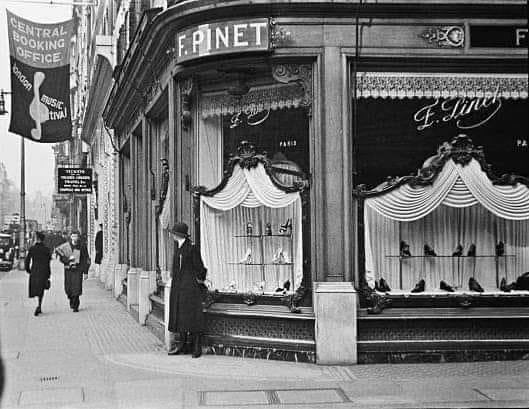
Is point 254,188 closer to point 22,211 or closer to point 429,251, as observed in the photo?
point 429,251

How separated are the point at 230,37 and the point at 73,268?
376 inches

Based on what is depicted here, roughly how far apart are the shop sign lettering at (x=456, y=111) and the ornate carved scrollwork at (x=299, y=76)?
4.66ft

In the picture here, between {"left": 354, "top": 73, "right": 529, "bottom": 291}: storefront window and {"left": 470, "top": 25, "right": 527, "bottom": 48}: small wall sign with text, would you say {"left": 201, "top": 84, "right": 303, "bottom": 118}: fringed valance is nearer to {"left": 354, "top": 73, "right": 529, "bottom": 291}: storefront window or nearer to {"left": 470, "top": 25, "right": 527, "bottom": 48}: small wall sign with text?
{"left": 354, "top": 73, "right": 529, "bottom": 291}: storefront window

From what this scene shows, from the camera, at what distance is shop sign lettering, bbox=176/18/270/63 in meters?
9.98

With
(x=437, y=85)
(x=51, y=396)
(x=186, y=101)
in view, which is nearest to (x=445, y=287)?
(x=437, y=85)

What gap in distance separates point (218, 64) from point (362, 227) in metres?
2.84

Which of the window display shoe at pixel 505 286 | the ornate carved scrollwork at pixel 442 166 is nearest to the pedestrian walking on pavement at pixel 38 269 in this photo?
the ornate carved scrollwork at pixel 442 166

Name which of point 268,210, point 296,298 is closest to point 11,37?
point 268,210

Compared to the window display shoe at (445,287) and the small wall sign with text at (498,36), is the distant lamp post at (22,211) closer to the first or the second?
the window display shoe at (445,287)

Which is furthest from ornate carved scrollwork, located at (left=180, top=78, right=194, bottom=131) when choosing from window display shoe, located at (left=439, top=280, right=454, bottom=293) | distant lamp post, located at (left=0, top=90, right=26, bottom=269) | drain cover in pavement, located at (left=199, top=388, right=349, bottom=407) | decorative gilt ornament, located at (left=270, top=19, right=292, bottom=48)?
distant lamp post, located at (left=0, top=90, right=26, bottom=269)

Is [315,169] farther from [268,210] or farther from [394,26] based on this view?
[394,26]

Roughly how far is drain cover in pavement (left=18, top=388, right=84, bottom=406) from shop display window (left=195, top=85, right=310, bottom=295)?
3.03 meters

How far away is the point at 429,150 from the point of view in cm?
1027

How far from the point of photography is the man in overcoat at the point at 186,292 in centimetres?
1040
